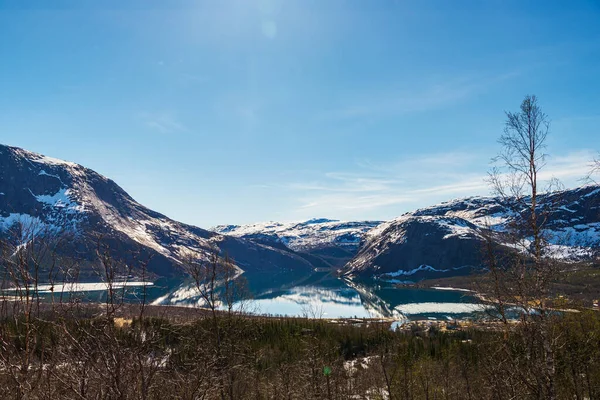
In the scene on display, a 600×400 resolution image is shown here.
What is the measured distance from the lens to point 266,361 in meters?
65.1

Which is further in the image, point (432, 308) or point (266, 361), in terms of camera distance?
point (432, 308)

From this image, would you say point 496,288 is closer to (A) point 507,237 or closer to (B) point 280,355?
(A) point 507,237

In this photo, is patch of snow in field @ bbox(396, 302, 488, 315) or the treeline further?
patch of snow in field @ bbox(396, 302, 488, 315)

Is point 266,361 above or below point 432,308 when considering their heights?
above

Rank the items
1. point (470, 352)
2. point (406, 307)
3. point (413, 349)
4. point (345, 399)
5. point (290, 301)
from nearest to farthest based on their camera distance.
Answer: point (345, 399) → point (470, 352) → point (413, 349) → point (406, 307) → point (290, 301)

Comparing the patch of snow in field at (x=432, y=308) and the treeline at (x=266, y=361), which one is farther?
the patch of snow in field at (x=432, y=308)

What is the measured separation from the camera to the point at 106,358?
7.06m

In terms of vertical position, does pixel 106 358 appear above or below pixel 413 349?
above

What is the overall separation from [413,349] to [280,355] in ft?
90.3

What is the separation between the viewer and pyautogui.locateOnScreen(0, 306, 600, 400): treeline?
22.9 feet

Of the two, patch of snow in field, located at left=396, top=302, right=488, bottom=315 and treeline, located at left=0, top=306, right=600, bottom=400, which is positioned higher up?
treeline, located at left=0, top=306, right=600, bottom=400

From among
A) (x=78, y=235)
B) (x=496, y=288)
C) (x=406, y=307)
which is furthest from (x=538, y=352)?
(x=406, y=307)

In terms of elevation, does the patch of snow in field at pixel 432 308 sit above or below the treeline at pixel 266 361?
below

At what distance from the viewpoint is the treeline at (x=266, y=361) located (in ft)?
22.9
